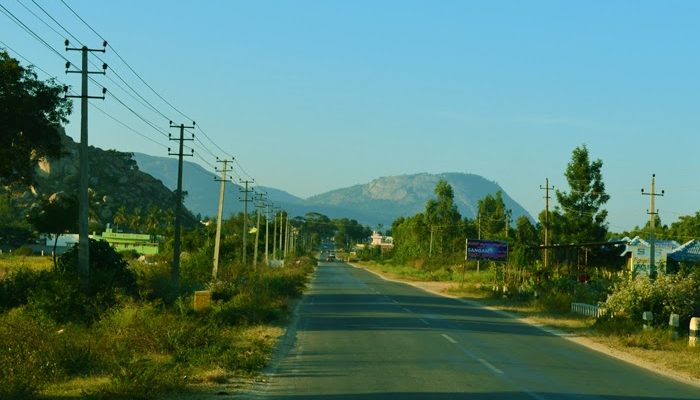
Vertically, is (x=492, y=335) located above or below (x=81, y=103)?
below

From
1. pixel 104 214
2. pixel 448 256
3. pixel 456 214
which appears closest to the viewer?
pixel 448 256

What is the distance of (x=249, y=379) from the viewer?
15.6 metres

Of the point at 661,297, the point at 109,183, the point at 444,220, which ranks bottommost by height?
the point at 661,297

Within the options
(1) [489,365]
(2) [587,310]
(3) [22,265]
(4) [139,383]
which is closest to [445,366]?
(1) [489,365]

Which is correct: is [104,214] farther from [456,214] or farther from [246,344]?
[246,344]

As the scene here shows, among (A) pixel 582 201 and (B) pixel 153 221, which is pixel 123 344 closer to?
(A) pixel 582 201

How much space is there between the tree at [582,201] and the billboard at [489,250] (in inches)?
157

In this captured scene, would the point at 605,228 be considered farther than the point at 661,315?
Yes

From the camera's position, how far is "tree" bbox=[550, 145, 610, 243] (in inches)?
2183

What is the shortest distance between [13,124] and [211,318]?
9028 millimetres

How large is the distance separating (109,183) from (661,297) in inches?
5384

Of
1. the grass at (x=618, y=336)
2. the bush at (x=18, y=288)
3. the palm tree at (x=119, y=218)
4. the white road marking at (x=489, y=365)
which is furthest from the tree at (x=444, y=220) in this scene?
the white road marking at (x=489, y=365)

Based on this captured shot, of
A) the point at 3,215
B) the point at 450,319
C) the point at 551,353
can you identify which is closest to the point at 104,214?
the point at 3,215

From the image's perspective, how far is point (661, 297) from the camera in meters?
27.7
